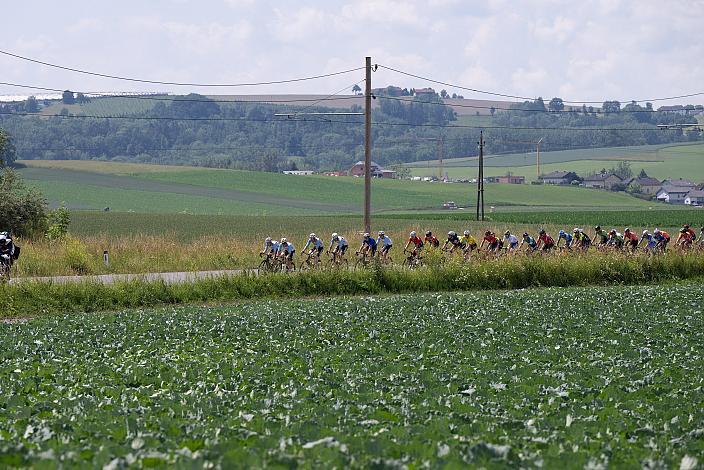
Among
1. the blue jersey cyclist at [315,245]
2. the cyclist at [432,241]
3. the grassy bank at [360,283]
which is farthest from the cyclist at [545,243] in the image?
the blue jersey cyclist at [315,245]

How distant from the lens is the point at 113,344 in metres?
17.4

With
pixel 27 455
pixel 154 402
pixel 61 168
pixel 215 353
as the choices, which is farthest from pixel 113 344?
pixel 61 168

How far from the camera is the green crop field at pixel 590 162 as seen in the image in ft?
544

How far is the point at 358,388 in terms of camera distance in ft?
39.4

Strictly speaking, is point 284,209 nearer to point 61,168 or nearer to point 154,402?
point 61,168

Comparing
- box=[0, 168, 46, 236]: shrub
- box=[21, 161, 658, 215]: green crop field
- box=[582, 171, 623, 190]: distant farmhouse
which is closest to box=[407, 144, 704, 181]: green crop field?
box=[582, 171, 623, 190]: distant farmhouse

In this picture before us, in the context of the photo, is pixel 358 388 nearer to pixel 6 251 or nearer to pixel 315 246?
pixel 6 251

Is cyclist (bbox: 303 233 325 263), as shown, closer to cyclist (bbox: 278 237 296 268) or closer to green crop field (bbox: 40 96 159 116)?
cyclist (bbox: 278 237 296 268)

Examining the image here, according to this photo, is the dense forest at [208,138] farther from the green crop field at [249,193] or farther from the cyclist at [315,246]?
the cyclist at [315,246]

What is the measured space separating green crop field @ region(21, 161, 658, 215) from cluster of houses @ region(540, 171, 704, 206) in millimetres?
7917

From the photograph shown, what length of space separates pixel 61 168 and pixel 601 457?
121407 mm

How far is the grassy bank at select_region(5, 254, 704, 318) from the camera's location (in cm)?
2633

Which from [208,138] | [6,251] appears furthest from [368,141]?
[208,138]

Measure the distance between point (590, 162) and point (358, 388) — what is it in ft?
562
